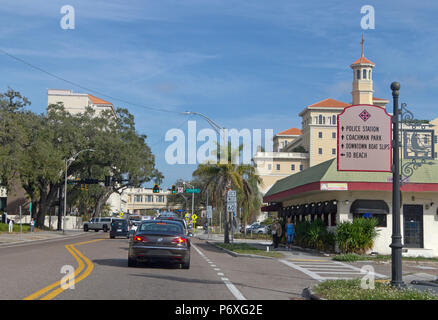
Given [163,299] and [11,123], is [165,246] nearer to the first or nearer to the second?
[163,299]

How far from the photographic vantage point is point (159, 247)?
57.2ft

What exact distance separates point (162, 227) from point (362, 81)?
108 meters

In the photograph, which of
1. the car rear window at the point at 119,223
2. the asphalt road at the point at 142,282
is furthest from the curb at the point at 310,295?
the car rear window at the point at 119,223

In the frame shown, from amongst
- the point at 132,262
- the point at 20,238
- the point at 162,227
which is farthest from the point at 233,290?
the point at 20,238

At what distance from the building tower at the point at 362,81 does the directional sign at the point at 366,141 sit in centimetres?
10767

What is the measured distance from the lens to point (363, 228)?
27.0 metres

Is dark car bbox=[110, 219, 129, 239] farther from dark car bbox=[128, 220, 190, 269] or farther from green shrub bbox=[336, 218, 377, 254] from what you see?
dark car bbox=[128, 220, 190, 269]

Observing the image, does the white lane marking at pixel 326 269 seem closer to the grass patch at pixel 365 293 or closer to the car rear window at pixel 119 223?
the grass patch at pixel 365 293

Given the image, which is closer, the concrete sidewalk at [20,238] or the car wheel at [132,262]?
the car wheel at [132,262]

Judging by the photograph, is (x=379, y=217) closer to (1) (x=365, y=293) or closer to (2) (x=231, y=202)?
(2) (x=231, y=202)

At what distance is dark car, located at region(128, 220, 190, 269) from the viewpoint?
17.3 metres

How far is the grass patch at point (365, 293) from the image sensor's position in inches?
439
